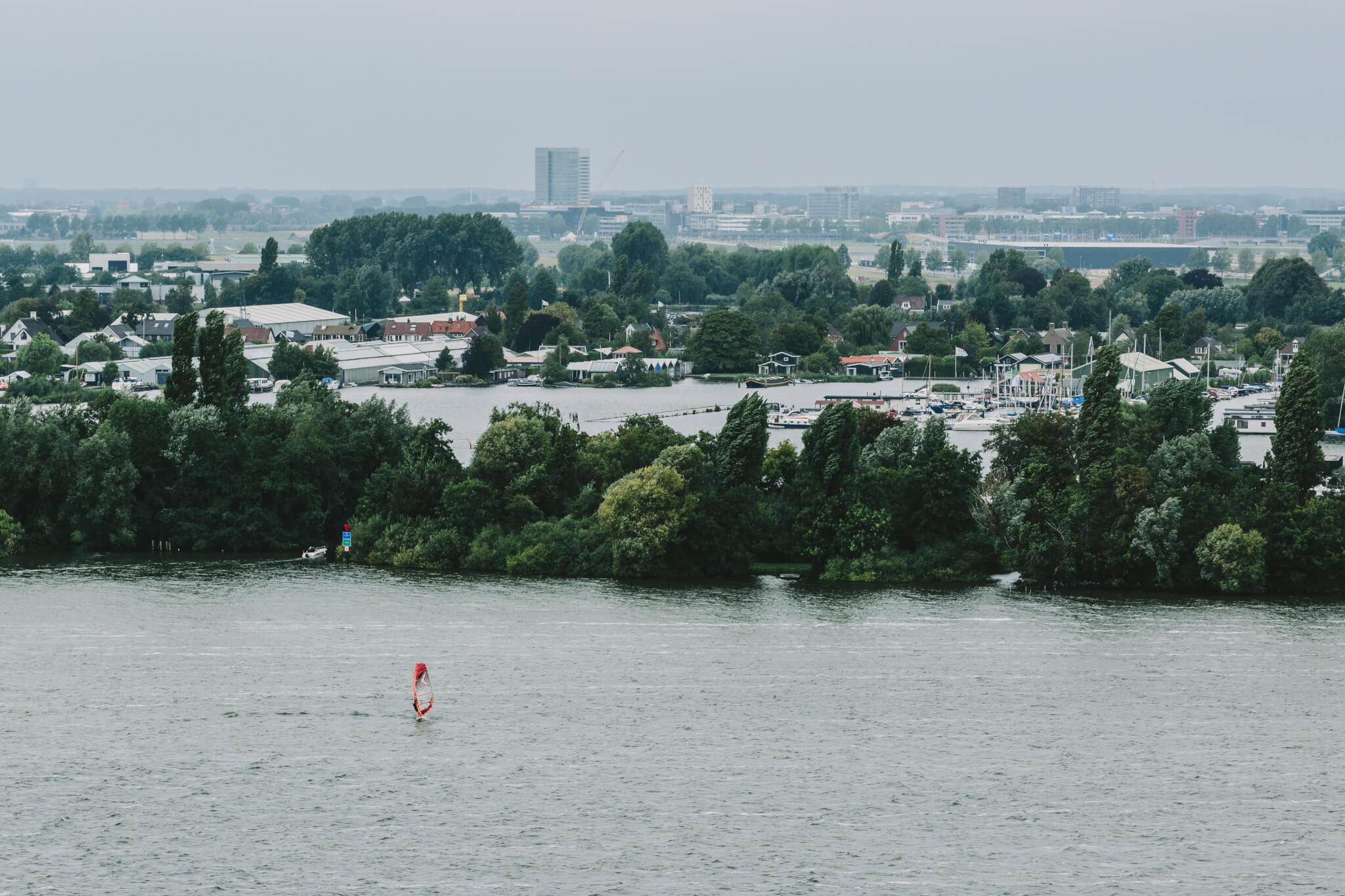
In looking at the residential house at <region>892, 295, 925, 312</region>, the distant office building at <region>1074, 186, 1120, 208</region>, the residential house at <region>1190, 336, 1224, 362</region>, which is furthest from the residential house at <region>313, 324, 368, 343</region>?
the distant office building at <region>1074, 186, 1120, 208</region>

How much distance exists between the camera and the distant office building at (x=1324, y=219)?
121m

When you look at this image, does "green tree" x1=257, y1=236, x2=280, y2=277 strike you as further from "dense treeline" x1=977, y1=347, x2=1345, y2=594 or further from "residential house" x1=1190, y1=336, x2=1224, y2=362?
"dense treeline" x1=977, y1=347, x2=1345, y2=594

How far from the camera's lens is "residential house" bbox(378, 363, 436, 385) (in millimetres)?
36344

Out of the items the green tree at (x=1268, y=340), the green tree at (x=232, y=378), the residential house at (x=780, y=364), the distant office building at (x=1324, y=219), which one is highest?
the distant office building at (x=1324, y=219)

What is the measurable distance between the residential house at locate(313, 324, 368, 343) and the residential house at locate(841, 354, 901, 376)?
12.4 metres

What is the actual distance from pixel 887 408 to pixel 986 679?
59.2 ft

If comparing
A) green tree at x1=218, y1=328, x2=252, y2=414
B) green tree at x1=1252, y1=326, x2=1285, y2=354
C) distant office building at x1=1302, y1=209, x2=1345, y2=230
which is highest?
distant office building at x1=1302, y1=209, x2=1345, y2=230

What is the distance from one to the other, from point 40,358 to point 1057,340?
2402 cm

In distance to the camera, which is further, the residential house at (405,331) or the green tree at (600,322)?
the green tree at (600,322)

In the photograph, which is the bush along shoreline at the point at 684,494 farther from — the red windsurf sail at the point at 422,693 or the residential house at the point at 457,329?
the residential house at the point at 457,329

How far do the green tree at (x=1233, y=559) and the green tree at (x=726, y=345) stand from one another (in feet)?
76.8

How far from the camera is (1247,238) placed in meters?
116

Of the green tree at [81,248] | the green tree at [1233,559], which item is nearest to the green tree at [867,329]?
the green tree at [1233,559]

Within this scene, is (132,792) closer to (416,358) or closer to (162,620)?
(162,620)
